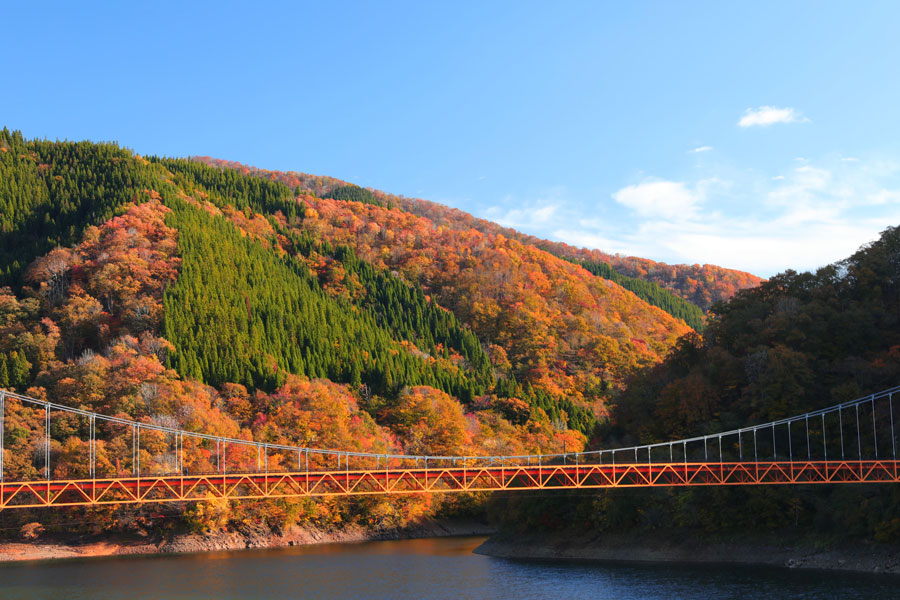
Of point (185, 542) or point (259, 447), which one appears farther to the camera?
point (185, 542)

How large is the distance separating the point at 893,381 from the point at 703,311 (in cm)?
13118

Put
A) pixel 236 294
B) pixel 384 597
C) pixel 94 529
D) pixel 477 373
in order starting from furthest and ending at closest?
pixel 477 373 → pixel 236 294 → pixel 94 529 → pixel 384 597

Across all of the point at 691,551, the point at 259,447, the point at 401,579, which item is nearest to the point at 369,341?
the point at 259,447

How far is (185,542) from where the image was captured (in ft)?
254

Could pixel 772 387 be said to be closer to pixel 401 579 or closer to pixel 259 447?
pixel 401 579

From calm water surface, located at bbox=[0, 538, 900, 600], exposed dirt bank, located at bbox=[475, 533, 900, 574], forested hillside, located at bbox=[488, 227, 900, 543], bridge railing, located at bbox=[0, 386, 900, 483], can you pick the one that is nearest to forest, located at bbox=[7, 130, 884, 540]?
forested hillside, located at bbox=[488, 227, 900, 543]

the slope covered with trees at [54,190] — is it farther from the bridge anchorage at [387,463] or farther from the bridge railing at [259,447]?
the bridge anchorage at [387,463]

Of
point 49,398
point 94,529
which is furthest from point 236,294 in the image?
point 94,529

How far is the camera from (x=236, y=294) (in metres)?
114

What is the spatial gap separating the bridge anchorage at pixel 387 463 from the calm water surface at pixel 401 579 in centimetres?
529

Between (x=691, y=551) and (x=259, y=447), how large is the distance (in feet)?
114

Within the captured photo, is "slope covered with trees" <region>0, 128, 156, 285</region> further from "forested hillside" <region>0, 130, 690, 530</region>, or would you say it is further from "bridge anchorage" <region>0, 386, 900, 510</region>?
"bridge anchorage" <region>0, 386, 900, 510</region>

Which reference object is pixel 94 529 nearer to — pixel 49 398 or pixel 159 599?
pixel 49 398

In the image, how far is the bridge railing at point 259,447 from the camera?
5791 cm
